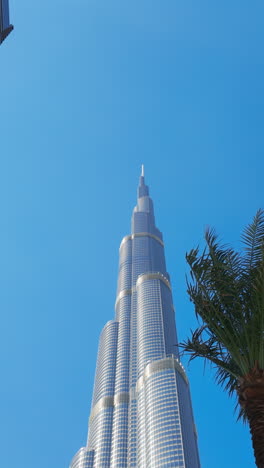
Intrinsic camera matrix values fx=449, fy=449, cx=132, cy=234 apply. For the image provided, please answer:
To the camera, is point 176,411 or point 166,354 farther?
point 166,354

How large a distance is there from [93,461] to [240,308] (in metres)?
173

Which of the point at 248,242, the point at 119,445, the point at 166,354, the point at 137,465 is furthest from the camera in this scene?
the point at 166,354

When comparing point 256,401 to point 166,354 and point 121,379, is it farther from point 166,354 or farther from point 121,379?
point 121,379

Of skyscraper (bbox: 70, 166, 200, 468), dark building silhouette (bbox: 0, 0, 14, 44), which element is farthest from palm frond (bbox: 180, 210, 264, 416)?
skyscraper (bbox: 70, 166, 200, 468)

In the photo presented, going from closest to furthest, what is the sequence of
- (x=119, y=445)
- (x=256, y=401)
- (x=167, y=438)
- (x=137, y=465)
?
(x=256, y=401) < (x=167, y=438) < (x=137, y=465) < (x=119, y=445)

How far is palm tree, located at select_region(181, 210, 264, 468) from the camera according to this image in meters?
10.7

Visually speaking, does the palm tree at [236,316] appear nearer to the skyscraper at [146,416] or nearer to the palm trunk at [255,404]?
the palm trunk at [255,404]

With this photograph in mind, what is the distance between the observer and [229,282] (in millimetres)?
13422

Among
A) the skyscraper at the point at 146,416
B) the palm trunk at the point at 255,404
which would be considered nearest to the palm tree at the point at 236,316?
the palm trunk at the point at 255,404

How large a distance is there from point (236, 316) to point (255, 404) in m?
2.91

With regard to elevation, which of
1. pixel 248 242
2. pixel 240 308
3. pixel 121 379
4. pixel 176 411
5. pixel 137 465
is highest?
pixel 121 379

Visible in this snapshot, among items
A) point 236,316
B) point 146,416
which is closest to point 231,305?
point 236,316

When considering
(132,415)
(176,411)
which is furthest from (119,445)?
(176,411)

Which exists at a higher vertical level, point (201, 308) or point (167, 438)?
point (167, 438)
